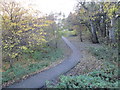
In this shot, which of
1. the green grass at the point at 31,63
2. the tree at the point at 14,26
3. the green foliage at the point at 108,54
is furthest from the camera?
the green foliage at the point at 108,54

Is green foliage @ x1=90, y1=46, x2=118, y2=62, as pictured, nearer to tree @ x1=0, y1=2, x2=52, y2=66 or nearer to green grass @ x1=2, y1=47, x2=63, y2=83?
green grass @ x1=2, y1=47, x2=63, y2=83

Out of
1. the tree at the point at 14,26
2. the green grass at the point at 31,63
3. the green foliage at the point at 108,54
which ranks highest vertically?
the tree at the point at 14,26

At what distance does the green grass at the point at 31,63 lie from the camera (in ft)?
18.1

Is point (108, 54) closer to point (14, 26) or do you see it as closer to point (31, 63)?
point (31, 63)

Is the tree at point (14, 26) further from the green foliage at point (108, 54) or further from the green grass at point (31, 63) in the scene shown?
the green foliage at point (108, 54)

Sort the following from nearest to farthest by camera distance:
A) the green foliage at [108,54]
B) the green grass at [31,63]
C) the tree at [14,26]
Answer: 1. the green grass at [31,63]
2. the tree at [14,26]
3. the green foliage at [108,54]

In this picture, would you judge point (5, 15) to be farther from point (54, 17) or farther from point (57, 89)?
point (54, 17)

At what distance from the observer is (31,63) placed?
830cm

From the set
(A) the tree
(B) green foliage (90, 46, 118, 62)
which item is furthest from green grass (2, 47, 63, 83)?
(B) green foliage (90, 46, 118, 62)

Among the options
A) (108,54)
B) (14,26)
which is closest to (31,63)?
(14,26)

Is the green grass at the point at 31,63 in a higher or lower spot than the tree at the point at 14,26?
lower

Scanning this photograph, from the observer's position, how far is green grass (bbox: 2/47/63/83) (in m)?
5.53

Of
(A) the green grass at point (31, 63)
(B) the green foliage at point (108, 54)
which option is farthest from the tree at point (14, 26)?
(B) the green foliage at point (108, 54)

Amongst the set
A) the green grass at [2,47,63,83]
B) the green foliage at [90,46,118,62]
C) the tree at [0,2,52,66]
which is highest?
the tree at [0,2,52,66]
